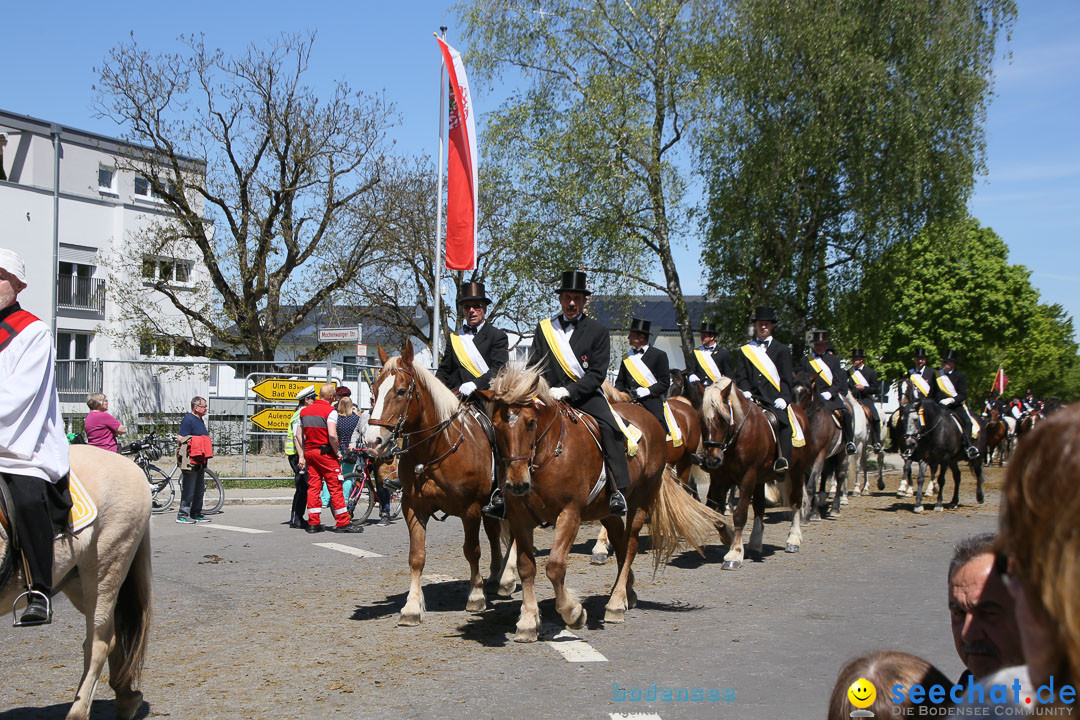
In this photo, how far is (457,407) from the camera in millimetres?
8578

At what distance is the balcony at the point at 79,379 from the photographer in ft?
77.2

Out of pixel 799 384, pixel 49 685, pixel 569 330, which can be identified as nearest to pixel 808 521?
pixel 799 384

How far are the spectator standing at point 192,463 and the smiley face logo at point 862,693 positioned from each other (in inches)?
574

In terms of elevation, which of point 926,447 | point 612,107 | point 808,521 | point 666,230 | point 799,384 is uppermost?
point 612,107

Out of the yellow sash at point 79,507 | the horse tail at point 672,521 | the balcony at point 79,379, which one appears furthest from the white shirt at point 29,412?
the balcony at point 79,379

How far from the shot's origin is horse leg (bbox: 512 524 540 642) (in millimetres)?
7258

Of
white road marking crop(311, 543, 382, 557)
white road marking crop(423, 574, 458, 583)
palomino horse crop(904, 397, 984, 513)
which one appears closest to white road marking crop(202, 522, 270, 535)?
white road marking crop(311, 543, 382, 557)

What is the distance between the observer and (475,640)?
742 centimetres

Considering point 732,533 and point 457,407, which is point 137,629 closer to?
point 457,407

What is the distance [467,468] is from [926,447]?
37.4 ft

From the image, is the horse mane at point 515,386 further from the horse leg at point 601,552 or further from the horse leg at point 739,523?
the horse leg at point 739,523

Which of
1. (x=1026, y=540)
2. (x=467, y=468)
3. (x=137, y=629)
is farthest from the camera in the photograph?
(x=467, y=468)

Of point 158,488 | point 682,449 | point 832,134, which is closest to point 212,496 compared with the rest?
point 158,488

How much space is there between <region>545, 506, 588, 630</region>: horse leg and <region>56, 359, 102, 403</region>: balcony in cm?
1927
